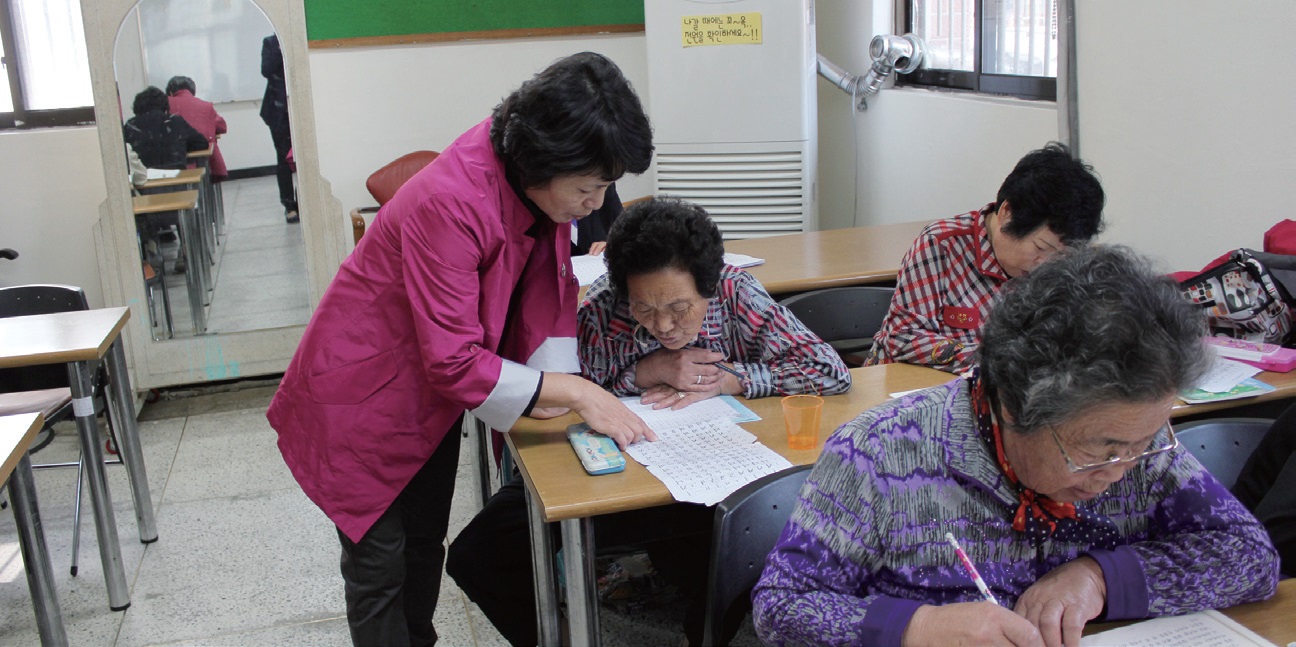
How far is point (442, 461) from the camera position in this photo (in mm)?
2008

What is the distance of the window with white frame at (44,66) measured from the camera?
14.4 ft

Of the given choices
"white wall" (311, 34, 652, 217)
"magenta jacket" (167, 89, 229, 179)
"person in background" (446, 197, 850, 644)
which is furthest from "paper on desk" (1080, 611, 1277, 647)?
"magenta jacket" (167, 89, 229, 179)

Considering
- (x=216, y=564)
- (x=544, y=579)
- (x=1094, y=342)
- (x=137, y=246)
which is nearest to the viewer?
(x=1094, y=342)

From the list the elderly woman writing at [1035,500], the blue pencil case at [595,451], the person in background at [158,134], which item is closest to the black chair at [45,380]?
the person in background at [158,134]

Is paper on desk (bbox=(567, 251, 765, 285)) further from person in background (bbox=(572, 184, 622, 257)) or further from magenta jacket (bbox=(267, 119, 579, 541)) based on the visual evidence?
magenta jacket (bbox=(267, 119, 579, 541))

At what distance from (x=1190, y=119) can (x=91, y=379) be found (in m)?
3.04

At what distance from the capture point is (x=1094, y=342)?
1.04m

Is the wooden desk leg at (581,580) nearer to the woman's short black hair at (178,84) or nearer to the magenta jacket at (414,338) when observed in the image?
the magenta jacket at (414,338)

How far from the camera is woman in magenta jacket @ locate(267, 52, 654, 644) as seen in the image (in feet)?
5.44

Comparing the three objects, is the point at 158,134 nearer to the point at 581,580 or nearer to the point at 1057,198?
the point at 581,580

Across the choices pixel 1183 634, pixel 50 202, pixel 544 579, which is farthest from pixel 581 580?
pixel 50 202

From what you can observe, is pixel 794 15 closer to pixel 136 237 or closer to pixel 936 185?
pixel 936 185

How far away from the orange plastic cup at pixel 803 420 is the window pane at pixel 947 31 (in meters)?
2.60

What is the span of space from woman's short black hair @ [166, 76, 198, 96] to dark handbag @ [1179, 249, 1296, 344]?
374 cm
